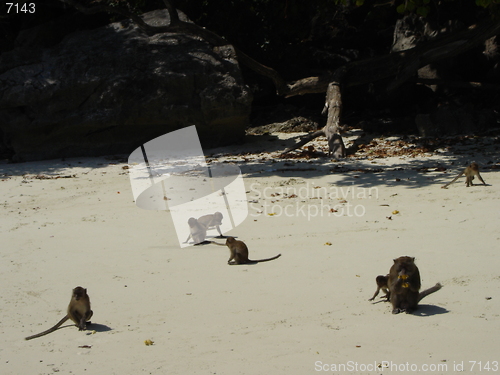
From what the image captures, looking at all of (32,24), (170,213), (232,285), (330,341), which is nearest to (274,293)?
(232,285)

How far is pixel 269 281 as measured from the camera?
17.5ft

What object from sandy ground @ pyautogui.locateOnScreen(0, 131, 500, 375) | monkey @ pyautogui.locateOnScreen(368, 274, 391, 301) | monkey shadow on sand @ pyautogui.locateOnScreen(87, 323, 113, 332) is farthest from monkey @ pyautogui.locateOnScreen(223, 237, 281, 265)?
monkey shadow on sand @ pyautogui.locateOnScreen(87, 323, 113, 332)

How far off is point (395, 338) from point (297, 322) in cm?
78

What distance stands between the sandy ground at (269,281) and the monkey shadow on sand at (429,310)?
22 millimetres

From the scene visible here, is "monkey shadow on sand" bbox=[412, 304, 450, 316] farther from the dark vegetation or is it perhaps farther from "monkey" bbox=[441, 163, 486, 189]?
the dark vegetation

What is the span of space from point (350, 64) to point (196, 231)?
348 inches

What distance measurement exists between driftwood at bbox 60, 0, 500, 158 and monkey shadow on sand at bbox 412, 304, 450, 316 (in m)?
7.51

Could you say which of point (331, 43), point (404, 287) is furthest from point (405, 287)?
point (331, 43)

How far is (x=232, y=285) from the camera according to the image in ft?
17.3

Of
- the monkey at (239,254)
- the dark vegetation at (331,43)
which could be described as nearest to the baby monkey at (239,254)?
the monkey at (239,254)

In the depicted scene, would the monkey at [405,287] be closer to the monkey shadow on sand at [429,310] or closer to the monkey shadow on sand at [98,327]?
the monkey shadow on sand at [429,310]

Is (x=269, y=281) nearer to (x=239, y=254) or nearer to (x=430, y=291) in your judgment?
(x=239, y=254)

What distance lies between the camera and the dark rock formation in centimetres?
1306

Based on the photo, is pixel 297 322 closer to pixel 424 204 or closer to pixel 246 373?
pixel 246 373
